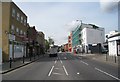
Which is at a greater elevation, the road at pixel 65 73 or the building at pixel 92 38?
the building at pixel 92 38

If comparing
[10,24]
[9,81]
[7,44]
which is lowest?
[9,81]

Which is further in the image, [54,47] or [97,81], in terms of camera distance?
[54,47]

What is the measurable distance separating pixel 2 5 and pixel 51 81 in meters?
26.1

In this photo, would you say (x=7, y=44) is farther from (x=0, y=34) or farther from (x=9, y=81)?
(x=9, y=81)

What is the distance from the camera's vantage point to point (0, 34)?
3456cm

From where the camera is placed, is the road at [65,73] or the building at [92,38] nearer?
the road at [65,73]

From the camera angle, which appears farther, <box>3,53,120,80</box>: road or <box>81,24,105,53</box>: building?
<box>81,24,105,53</box>: building

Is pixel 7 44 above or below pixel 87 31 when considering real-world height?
below

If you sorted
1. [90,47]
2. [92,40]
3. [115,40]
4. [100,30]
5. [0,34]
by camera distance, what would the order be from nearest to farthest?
[0,34]
[115,40]
[90,47]
[92,40]
[100,30]

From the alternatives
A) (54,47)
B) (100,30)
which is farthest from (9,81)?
(100,30)

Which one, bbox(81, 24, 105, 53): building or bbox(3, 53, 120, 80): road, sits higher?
bbox(81, 24, 105, 53): building

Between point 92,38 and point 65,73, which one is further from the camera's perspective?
point 92,38

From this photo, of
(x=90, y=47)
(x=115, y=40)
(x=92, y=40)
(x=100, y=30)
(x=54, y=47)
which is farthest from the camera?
(x=100, y=30)

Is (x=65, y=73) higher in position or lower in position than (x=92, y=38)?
lower
